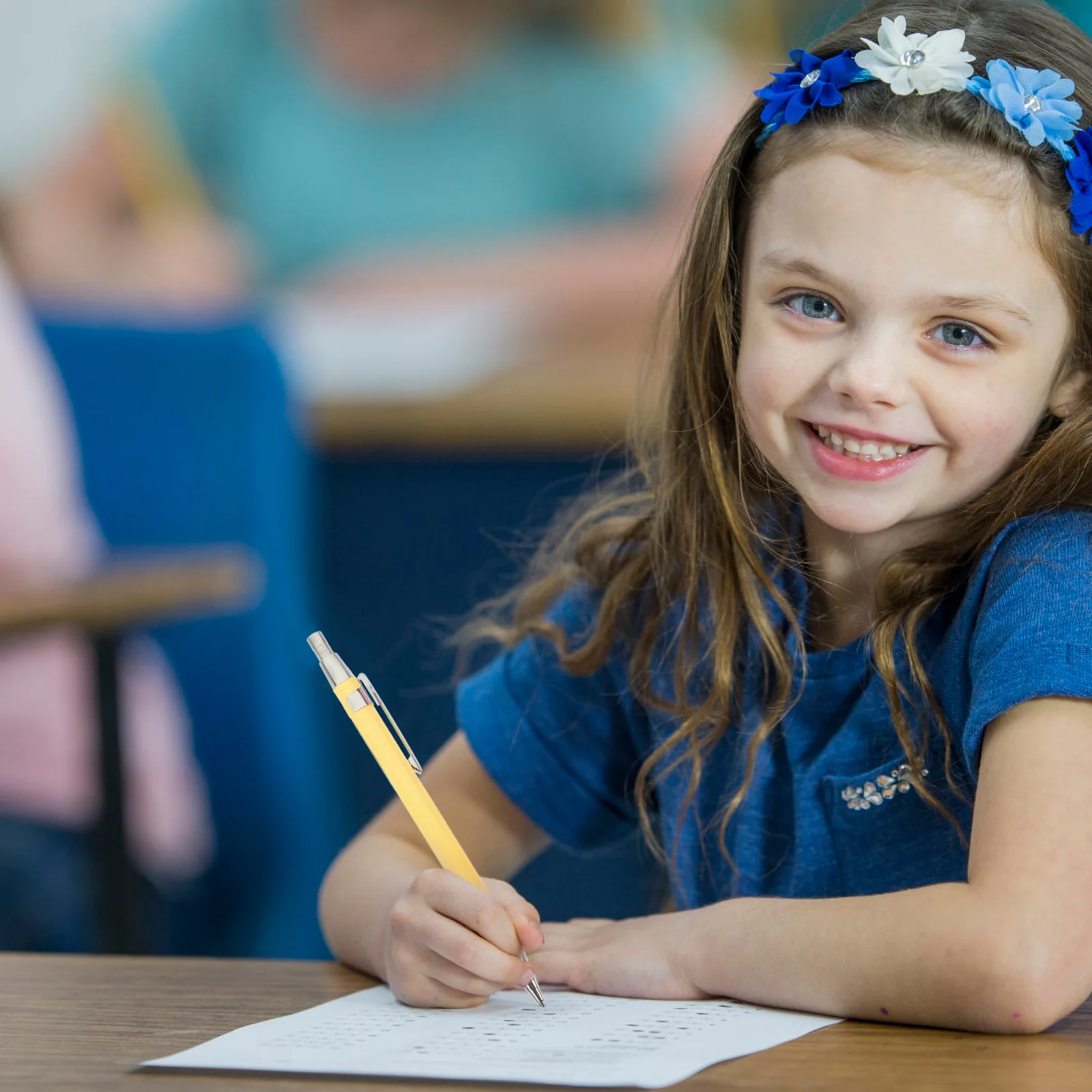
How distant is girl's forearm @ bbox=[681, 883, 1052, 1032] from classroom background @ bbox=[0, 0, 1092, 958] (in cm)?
96

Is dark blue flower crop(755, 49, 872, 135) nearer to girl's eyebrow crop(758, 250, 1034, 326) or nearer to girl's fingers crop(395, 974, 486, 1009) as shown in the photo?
girl's eyebrow crop(758, 250, 1034, 326)

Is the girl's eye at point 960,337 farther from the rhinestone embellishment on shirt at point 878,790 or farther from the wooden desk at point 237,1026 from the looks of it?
the wooden desk at point 237,1026

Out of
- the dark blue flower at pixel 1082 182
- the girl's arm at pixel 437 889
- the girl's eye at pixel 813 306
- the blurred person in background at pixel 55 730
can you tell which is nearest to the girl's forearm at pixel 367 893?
the girl's arm at pixel 437 889

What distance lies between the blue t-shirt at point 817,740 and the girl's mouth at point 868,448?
0.07 m

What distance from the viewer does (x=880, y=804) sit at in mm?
878

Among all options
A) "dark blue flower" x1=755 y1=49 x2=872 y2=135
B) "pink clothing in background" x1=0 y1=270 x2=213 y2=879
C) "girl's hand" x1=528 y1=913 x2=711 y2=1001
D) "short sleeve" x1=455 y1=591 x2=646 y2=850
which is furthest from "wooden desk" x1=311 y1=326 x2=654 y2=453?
"girl's hand" x1=528 y1=913 x2=711 y2=1001

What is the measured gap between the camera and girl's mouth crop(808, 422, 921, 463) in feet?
2.80

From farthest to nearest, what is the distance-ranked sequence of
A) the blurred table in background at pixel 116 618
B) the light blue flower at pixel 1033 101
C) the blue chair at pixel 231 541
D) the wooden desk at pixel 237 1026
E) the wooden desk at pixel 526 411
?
the wooden desk at pixel 526 411 → the blue chair at pixel 231 541 → the blurred table in background at pixel 116 618 → the light blue flower at pixel 1033 101 → the wooden desk at pixel 237 1026

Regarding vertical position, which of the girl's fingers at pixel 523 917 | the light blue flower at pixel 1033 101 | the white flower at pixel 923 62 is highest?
the white flower at pixel 923 62

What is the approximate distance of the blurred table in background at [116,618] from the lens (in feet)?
4.93

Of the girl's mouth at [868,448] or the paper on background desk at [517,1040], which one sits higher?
the girl's mouth at [868,448]

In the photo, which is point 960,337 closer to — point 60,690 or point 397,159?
point 60,690

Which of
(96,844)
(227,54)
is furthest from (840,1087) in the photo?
(227,54)

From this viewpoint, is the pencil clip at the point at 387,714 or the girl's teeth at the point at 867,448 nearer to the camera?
the pencil clip at the point at 387,714
